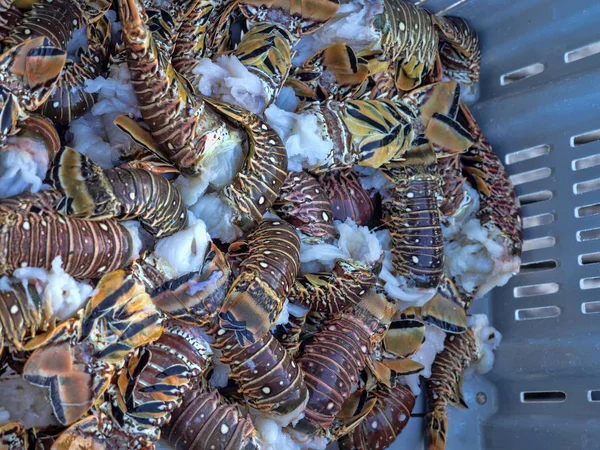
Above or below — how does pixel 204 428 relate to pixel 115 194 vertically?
below

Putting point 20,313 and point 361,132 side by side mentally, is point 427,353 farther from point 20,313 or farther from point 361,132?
point 20,313

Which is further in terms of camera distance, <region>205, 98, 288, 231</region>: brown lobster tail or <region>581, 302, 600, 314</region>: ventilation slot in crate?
<region>581, 302, 600, 314</region>: ventilation slot in crate

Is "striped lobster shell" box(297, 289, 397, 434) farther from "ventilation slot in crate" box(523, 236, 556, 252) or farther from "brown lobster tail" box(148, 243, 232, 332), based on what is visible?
"ventilation slot in crate" box(523, 236, 556, 252)

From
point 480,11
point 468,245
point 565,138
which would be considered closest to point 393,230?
point 468,245

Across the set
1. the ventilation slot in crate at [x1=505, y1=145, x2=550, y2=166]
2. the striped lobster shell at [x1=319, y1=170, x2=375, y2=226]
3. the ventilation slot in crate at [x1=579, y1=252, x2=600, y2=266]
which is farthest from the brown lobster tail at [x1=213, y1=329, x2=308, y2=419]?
the ventilation slot in crate at [x1=505, y1=145, x2=550, y2=166]

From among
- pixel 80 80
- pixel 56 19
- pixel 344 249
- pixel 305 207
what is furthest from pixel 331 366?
pixel 56 19
